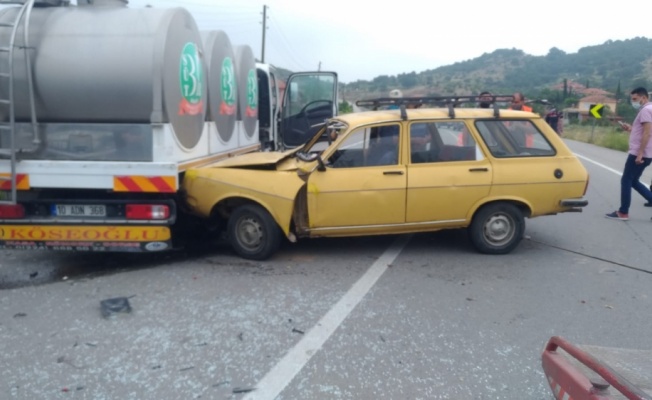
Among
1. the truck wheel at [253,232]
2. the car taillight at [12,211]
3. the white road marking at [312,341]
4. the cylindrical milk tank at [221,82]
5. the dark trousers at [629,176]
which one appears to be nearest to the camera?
the white road marking at [312,341]

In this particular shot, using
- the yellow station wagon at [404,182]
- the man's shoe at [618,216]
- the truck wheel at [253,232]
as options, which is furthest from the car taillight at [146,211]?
the man's shoe at [618,216]

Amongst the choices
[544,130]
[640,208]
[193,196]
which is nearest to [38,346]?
[193,196]

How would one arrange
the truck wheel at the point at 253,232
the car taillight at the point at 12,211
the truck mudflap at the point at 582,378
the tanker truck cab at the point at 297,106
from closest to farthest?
the truck mudflap at the point at 582,378 < the car taillight at the point at 12,211 < the truck wheel at the point at 253,232 < the tanker truck cab at the point at 297,106

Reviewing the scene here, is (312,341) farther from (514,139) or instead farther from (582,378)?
(514,139)

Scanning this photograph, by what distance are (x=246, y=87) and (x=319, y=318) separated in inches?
207

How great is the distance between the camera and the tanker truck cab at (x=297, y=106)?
11977 mm

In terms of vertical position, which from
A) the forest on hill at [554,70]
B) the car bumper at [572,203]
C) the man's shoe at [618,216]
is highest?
the forest on hill at [554,70]

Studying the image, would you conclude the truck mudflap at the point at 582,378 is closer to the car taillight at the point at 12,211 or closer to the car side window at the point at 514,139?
the car side window at the point at 514,139

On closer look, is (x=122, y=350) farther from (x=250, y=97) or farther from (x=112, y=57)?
(x=250, y=97)

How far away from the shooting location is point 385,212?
6.34 meters

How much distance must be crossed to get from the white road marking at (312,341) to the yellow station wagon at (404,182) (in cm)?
77

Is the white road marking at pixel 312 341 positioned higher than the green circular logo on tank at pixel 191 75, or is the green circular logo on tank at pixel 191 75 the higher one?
the green circular logo on tank at pixel 191 75

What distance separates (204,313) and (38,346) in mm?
1262

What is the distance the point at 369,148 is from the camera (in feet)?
21.1
